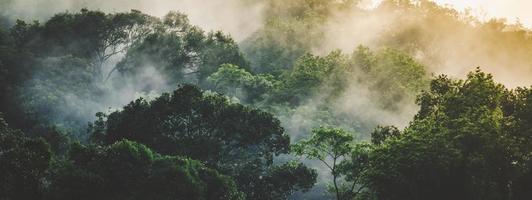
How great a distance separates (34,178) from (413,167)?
1619cm

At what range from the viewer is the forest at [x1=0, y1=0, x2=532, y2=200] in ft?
89.3

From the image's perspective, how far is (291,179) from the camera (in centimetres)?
3541

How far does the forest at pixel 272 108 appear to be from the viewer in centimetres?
2722

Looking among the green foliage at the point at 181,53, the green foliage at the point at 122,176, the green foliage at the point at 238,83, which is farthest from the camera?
the green foliage at the point at 181,53

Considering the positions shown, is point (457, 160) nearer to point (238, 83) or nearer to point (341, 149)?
point (341, 149)

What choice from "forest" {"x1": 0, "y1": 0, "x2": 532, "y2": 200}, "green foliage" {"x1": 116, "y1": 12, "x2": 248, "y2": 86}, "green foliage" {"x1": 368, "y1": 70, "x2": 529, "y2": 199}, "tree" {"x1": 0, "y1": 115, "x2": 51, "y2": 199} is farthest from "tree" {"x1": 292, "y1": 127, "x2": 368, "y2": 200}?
"green foliage" {"x1": 116, "y1": 12, "x2": 248, "y2": 86}

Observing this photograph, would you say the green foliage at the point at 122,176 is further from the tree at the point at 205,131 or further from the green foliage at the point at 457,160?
the green foliage at the point at 457,160

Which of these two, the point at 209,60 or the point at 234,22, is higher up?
the point at 234,22

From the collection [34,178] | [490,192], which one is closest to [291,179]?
[490,192]

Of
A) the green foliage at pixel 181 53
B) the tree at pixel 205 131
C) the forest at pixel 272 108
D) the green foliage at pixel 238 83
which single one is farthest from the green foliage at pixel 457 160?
the green foliage at pixel 181 53

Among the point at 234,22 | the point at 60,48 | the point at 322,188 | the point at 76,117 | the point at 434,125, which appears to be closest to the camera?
the point at 434,125

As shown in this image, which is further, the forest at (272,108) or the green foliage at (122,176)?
the forest at (272,108)

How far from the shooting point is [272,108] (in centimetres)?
5350

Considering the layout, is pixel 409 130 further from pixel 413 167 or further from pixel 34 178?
pixel 34 178
